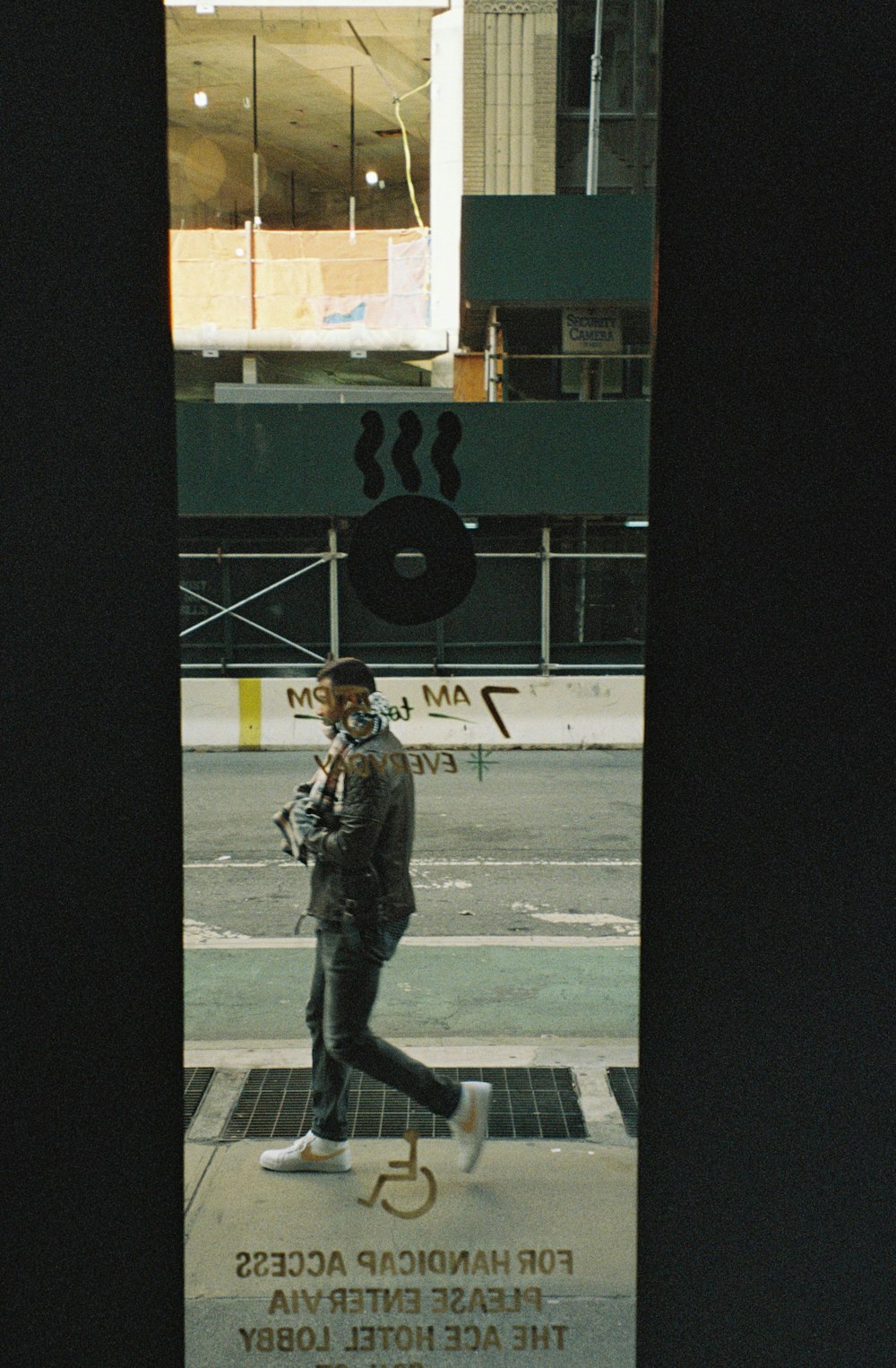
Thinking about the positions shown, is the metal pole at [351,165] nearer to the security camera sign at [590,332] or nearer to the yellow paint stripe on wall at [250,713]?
the security camera sign at [590,332]

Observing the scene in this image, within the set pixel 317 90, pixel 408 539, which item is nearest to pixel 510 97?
pixel 317 90

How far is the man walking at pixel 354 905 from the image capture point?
11.3 feet

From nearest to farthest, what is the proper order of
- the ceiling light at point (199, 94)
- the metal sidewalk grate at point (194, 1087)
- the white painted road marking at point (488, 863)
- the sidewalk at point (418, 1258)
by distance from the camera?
the sidewalk at point (418, 1258) < the ceiling light at point (199, 94) < the metal sidewalk grate at point (194, 1087) < the white painted road marking at point (488, 863)

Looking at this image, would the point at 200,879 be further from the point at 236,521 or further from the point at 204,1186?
the point at 236,521

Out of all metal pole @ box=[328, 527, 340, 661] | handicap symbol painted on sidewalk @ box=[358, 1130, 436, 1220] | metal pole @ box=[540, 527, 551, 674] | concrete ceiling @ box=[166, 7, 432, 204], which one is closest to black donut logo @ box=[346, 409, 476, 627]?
metal pole @ box=[328, 527, 340, 661]

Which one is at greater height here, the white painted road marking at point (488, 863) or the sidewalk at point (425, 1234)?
the sidewalk at point (425, 1234)

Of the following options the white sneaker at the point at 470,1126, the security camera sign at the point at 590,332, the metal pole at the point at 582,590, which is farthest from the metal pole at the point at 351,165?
the white sneaker at the point at 470,1126

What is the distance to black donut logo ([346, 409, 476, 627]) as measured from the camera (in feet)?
10.9

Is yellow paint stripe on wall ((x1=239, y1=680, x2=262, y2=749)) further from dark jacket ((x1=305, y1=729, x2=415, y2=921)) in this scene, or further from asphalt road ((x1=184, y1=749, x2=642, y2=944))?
asphalt road ((x1=184, y1=749, x2=642, y2=944))

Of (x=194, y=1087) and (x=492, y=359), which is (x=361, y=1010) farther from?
(x=492, y=359)

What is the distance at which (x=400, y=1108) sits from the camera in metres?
4.68

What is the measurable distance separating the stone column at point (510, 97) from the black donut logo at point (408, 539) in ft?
4.28

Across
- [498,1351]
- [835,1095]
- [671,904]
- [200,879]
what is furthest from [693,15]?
[200,879]

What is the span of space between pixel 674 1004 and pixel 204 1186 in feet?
8.31
